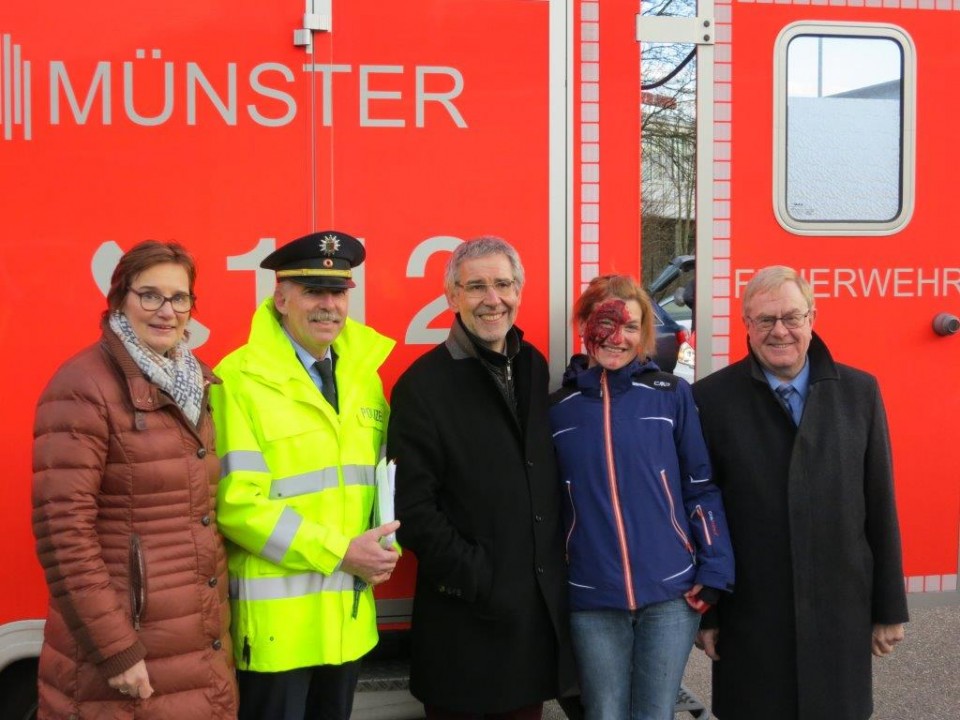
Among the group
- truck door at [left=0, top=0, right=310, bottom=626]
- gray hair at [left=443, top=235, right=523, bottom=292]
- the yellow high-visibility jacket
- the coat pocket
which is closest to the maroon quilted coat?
the coat pocket

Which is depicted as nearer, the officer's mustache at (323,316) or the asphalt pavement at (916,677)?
the officer's mustache at (323,316)

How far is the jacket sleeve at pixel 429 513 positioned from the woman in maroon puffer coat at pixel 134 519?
18.1 inches

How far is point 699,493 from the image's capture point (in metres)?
2.54

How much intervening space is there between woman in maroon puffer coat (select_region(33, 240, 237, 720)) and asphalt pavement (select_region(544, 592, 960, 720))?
91.3 inches

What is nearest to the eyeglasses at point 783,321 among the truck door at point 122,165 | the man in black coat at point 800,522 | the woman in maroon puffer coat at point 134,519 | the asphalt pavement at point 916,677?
the man in black coat at point 800,522

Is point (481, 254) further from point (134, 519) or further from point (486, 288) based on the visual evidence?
point (134, 519)

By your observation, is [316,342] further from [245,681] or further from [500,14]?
[500,14]

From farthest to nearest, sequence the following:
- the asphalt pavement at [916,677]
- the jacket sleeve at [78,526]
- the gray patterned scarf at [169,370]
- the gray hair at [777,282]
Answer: the asphalt pavement at [916,677], the gray hair at [777,282], the gray patterned scarf at [169,370], the jacket sleeve at [78,526]

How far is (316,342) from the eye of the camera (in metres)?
2.42

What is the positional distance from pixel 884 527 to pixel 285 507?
60.4 inches

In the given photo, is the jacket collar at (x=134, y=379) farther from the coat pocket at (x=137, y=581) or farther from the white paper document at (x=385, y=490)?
the white paper document at (x=385, y=490)

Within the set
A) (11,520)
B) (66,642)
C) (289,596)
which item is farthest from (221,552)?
(11,520)

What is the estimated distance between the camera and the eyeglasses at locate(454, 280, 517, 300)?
253 centimetres

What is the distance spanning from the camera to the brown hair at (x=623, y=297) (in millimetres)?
2586
